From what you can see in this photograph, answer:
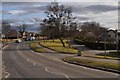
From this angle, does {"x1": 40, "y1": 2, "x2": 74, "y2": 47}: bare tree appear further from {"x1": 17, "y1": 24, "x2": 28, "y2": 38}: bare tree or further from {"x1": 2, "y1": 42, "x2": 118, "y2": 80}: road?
{"x1": 17, "y1": 24, "x2": 28, "y2": 38}: bare tree

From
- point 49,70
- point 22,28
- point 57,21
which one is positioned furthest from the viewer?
point 22,28

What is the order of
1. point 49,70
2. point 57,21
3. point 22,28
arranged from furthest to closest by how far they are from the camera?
point 22,28, point 57,21, point 49,70

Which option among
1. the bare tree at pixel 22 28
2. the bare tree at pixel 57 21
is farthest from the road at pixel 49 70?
the bare tree at pixel 22 28

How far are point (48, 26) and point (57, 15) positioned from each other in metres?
3.68

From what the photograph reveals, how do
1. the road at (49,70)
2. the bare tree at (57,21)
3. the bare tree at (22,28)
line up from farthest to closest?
the bare tree at (22,28)
the bare tree at (57,21)
the road at (49,70)

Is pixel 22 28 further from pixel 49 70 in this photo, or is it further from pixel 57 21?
pixel 49 70

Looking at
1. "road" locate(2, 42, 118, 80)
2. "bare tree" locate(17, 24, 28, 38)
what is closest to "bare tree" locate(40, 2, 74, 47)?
"road" locate(2, 42, 118, 80)

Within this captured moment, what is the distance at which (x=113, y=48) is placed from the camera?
84812mm

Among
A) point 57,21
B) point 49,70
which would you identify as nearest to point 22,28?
point 57,21

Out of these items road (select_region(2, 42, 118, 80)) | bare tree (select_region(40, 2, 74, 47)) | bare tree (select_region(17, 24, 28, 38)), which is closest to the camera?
road (select_region(2, 42, 118, 80))

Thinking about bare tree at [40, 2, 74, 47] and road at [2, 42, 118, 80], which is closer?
road at [2, 42, 118, 80]

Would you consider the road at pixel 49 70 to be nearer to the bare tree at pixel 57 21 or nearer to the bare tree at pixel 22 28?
the bare tree at pixel 57 21

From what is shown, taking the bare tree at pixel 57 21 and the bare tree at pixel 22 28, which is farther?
the bare tree at pixel 22 28

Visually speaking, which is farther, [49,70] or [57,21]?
[57,21]
